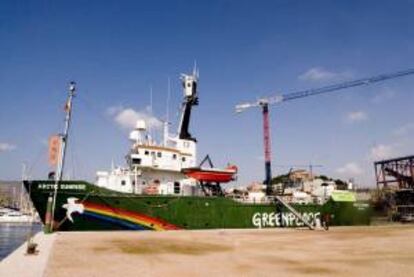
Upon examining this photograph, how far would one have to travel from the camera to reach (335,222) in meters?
40.6

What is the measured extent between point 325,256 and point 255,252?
9.11 ft

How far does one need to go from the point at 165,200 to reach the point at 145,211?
1.69 m

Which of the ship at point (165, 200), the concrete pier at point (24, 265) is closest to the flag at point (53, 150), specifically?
the ship at point (165, 200)

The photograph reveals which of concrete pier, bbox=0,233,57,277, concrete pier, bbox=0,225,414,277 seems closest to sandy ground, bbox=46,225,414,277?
concrete pier, bbox=0,225,414,277

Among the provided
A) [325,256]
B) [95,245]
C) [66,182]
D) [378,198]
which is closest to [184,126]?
[66,182]

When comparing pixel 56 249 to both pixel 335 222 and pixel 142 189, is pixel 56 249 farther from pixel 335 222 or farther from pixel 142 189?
pixel 335 222

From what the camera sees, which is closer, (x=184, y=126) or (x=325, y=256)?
(x=325, y=256)

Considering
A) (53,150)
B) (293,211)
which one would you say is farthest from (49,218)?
(293,211)

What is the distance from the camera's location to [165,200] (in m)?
31.3

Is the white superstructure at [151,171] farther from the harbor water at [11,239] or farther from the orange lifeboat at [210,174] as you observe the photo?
the harbor water at [11,239]

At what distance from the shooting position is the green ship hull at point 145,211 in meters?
28.3

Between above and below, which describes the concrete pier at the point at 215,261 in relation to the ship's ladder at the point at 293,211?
below

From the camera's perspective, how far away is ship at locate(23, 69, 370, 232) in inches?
1117

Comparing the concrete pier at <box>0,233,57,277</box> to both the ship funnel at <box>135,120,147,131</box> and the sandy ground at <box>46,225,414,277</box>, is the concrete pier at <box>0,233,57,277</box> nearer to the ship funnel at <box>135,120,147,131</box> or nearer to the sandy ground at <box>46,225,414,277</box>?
the sandy ground at <box>46,225,414,277</box>
